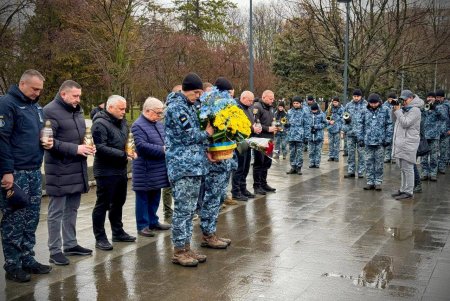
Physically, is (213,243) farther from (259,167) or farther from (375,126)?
(375,126)

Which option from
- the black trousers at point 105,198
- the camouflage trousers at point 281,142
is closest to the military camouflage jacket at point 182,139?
the black trousers at point 105,198

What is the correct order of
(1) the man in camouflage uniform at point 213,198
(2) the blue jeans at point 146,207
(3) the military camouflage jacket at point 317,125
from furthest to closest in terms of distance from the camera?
(3) the military camouflage jacket at point 317,125 < (2) the blue jeans at point 146,207 < (1) the man in camouflage uniform at point 213,198

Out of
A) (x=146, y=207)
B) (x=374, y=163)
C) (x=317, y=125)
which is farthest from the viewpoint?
(x=317, y=125)

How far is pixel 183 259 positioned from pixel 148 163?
78.0 inches

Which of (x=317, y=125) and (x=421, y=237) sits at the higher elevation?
(x=317, y=125)

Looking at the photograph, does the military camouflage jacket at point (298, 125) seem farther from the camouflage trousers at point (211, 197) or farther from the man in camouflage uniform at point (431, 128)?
the camouflage trousers at point (211, 197)

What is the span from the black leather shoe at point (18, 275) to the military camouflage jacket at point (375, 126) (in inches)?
317

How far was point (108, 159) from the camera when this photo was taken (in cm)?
678

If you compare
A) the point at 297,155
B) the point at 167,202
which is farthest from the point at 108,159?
the point at 297,155

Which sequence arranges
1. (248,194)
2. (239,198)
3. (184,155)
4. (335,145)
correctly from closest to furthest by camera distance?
(184,155)
(239,198)
(248,194)
(335,145)

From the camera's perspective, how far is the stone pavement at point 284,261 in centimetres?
530

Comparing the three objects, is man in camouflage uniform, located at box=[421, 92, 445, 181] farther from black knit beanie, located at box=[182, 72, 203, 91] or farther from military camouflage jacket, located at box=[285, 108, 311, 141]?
black knit beanie, located at box=[182, 72, 203, 91]

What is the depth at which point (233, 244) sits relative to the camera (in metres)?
7.14

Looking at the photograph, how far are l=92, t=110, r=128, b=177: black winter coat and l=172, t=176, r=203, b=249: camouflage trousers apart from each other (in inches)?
42.4
